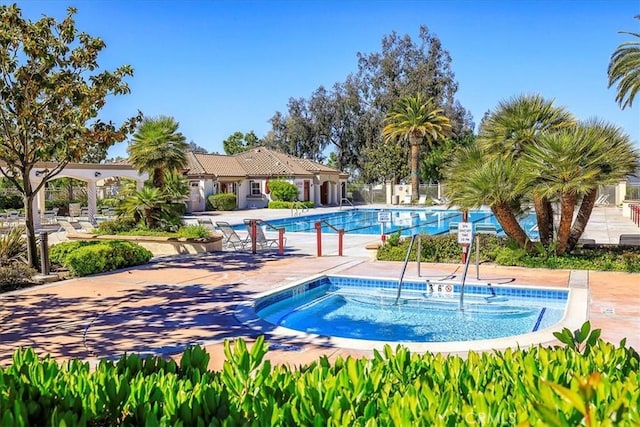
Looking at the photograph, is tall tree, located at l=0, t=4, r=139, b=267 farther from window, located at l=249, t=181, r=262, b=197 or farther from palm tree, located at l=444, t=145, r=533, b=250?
window, located at l=249, t=181, r=262, b=197

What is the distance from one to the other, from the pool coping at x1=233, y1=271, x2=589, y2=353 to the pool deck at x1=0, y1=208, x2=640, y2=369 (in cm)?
7

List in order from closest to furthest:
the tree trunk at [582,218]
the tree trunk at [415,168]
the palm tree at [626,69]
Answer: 1. the tree trunk at [582,218]
2. the palm tree at [626,69]
3. the tree trunk at [415,168]

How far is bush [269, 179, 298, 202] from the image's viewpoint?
4494 cm

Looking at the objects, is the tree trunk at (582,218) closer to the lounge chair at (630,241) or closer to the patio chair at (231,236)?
the lounge chair at (630,241)

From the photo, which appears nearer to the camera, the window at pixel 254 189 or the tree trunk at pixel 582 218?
the tree trunk at pixel 582 218

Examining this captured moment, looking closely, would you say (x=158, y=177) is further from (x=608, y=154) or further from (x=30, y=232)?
(x=608, y=154)

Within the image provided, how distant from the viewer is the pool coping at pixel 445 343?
24.8ft

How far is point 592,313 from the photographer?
9.30 metres

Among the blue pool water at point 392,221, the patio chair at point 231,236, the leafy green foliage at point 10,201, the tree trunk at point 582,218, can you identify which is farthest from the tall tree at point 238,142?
the tree trunk at point 582,218

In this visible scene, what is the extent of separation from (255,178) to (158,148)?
2528cm

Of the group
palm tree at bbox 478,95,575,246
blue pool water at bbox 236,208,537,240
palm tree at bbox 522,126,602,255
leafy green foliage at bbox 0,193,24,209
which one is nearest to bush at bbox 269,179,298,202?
blue pool water at bbox 236,208,537,240

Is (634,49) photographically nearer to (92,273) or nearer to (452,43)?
(92,273)

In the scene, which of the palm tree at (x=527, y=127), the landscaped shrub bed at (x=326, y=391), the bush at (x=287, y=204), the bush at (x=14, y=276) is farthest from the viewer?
the bush at (x=287, y=204)

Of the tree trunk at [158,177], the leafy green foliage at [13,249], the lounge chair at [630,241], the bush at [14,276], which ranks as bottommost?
the bush at [14,276]
